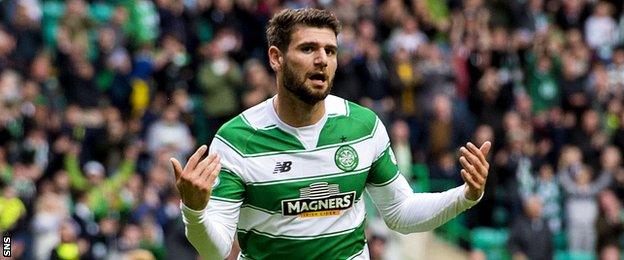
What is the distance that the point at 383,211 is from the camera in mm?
7922

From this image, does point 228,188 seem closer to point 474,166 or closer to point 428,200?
point 428,200

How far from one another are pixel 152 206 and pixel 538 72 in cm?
755

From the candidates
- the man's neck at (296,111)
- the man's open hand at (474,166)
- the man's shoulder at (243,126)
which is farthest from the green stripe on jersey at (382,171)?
the man's shoulder at (243,126)

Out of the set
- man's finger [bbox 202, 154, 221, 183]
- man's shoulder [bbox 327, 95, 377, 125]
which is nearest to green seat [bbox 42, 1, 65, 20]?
man's shoulder [bbox 327, 95, 377, 125]

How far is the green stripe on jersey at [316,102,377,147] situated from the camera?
7.61 meters

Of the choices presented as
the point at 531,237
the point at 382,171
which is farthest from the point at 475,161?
the point at 531,237

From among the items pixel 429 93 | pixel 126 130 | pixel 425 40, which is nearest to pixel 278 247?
pixel 126 130

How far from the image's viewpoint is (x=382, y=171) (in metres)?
7.74

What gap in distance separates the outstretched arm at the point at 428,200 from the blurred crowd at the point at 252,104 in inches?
336

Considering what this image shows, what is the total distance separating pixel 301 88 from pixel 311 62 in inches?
6.1

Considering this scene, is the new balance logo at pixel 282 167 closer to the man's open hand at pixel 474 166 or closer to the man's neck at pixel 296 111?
the man's neck at pixel 296 111

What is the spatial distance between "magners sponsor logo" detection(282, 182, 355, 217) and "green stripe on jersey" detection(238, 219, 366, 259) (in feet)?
0.44

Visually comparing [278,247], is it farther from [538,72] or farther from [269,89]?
[538,72]

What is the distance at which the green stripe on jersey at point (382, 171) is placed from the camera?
772 cm
